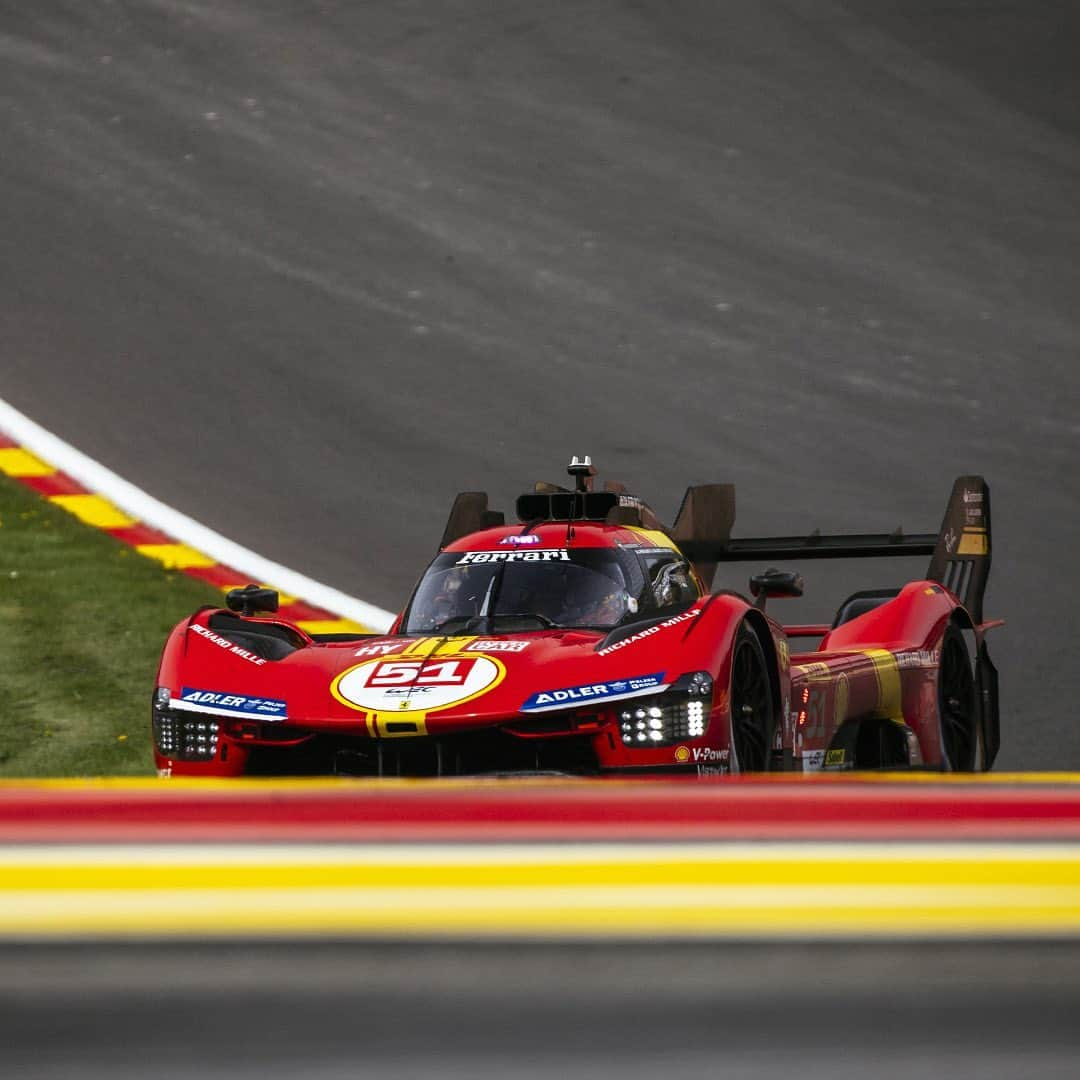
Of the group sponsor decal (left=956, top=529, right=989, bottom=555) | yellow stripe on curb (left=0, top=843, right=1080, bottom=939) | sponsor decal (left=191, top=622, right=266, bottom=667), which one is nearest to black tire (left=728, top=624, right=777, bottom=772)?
sponsor decal (left=191, top=622, right=266, bottom=667)

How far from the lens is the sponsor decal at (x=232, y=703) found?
641cm

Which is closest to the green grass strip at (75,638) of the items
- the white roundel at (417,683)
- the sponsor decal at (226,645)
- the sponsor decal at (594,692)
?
the sponsor decal at (226,645)

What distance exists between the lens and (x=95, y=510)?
11.6 m

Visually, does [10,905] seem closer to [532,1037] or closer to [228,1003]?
[228,1003]

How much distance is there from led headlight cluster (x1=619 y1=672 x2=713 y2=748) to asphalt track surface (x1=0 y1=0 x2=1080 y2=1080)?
3.20 meters

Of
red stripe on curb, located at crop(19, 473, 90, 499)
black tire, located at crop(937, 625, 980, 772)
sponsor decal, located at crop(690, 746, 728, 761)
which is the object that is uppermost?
red stripe on curb, located at crop(19, 473, 90, 499)

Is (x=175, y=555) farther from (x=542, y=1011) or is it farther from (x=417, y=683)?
(x=542, y=1011)

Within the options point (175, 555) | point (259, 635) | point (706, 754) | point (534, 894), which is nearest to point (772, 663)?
point (706, 754)

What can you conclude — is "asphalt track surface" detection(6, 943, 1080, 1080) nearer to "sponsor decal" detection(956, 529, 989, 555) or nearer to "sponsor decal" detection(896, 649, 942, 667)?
"sponsor decal" detection(896, 649, 942, 667)

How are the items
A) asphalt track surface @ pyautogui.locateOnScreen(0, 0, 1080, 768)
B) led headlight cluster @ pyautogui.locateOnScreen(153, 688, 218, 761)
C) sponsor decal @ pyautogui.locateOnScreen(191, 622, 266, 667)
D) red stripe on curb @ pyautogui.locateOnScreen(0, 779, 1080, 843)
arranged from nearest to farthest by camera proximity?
1. red stripe on curb @ pyautogui.locateOnScreen(0, 779, 1080, 843)
2. led headlight cluster @ pyautogui.locateOnScreen(153, 688, 218, 761)
3. sponsor decal @ pyautogui.locateOnScreen(191, 622, 266, 667)
4. asphalt track surface @ pyautogui.locateOnScreen(0, 0, 1080, 768)

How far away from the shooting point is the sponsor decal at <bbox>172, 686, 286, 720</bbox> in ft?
21.0

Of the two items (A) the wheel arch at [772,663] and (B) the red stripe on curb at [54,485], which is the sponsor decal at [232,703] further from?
(B) the red stripe on curb at [54,485]

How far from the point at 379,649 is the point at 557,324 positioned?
34.1ft

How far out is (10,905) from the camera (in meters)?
2.46
